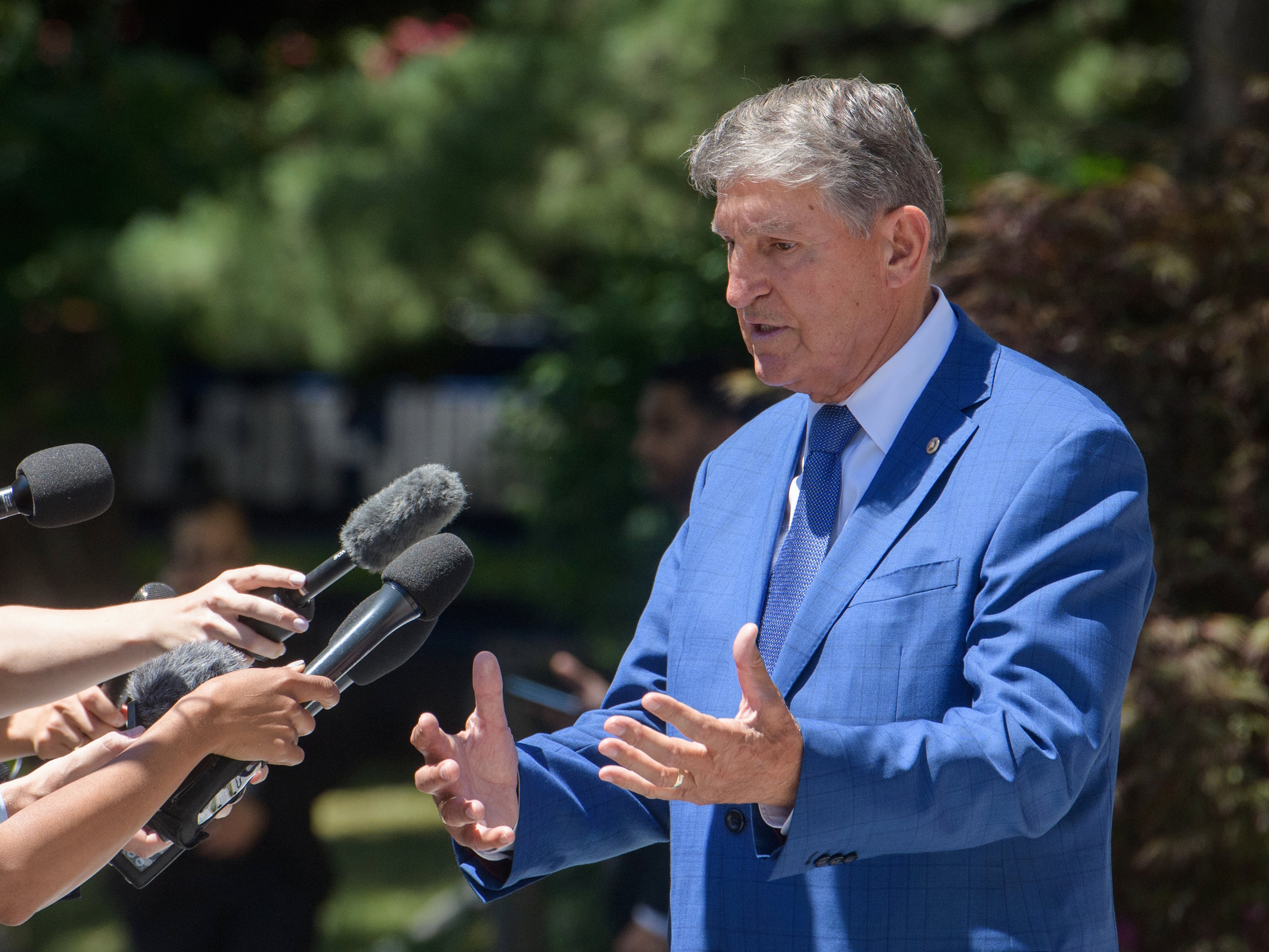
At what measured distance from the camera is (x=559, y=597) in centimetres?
478

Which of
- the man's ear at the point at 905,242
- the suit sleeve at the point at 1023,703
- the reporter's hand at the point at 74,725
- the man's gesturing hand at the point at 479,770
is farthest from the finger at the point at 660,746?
the reporter's hand at the point at 74,725

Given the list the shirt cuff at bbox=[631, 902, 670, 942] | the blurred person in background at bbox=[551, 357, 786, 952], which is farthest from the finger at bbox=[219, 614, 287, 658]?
the shirt cuff at bbox=[631, 902, 670, 942]

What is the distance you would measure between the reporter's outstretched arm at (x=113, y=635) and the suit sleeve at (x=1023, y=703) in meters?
0.75

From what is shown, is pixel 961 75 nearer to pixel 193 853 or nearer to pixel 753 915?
pixel 193 853

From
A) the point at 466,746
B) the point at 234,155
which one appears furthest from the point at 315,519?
the point at 466,746

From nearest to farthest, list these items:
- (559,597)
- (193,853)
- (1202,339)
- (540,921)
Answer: (1202,339) → (193,853) → (540,921) → (559,597)

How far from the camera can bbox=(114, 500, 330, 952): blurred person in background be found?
3777 millimetres

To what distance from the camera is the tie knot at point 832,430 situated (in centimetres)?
185

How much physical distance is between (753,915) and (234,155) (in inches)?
185

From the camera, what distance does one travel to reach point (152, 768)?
1606 millimetres

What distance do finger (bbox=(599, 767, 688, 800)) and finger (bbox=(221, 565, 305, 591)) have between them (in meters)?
0.60

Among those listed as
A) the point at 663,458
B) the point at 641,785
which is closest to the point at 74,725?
the point at 641,785

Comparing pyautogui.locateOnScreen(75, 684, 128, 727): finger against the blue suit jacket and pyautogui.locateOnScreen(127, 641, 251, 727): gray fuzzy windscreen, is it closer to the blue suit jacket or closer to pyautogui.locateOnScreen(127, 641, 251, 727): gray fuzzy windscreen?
pyautogui.locateOnScreen(127, 641, 251, 727): gray fuzzy windscreen

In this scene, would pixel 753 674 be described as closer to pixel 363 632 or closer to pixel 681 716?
pixel 681 716
